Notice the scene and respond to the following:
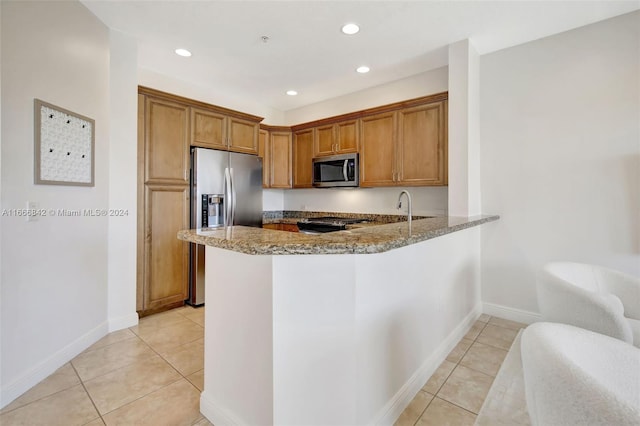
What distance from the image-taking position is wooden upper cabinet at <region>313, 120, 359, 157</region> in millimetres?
3768

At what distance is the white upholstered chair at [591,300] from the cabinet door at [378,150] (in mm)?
2022

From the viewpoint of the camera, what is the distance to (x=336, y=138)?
393 cm

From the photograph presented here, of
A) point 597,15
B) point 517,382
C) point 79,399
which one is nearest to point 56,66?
point 79,399

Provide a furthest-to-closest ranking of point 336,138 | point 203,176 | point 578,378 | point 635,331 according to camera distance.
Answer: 1. point 336,138
2. point 203,176
3. point 635,331
4. point 578,378

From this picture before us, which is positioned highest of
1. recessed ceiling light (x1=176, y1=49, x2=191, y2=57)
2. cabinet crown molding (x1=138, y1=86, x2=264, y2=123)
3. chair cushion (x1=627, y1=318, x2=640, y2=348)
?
recessed ceiling light (x1=176, y1=49, x2=191, y2=57)

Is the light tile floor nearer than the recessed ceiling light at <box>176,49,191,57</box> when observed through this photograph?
Yes

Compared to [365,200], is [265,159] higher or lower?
higher

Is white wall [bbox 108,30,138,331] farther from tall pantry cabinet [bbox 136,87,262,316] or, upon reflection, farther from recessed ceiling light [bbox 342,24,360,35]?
recessed ceiling light [bbox 342,24,360,35]

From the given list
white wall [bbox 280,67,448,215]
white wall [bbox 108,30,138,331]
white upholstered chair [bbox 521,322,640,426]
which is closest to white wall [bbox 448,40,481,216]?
white wall [bbox 280,67,448,215]

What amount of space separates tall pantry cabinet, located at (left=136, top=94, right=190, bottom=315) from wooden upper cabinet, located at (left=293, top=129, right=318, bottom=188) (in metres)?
1.68

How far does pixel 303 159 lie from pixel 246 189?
1.11 metres

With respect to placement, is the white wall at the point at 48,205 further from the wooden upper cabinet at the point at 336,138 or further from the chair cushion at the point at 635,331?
the chair cushion at the point at 635,331

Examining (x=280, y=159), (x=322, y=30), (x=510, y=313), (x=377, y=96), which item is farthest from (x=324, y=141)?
(x=510, y=313)

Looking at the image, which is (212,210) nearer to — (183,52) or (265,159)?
(265,159)
